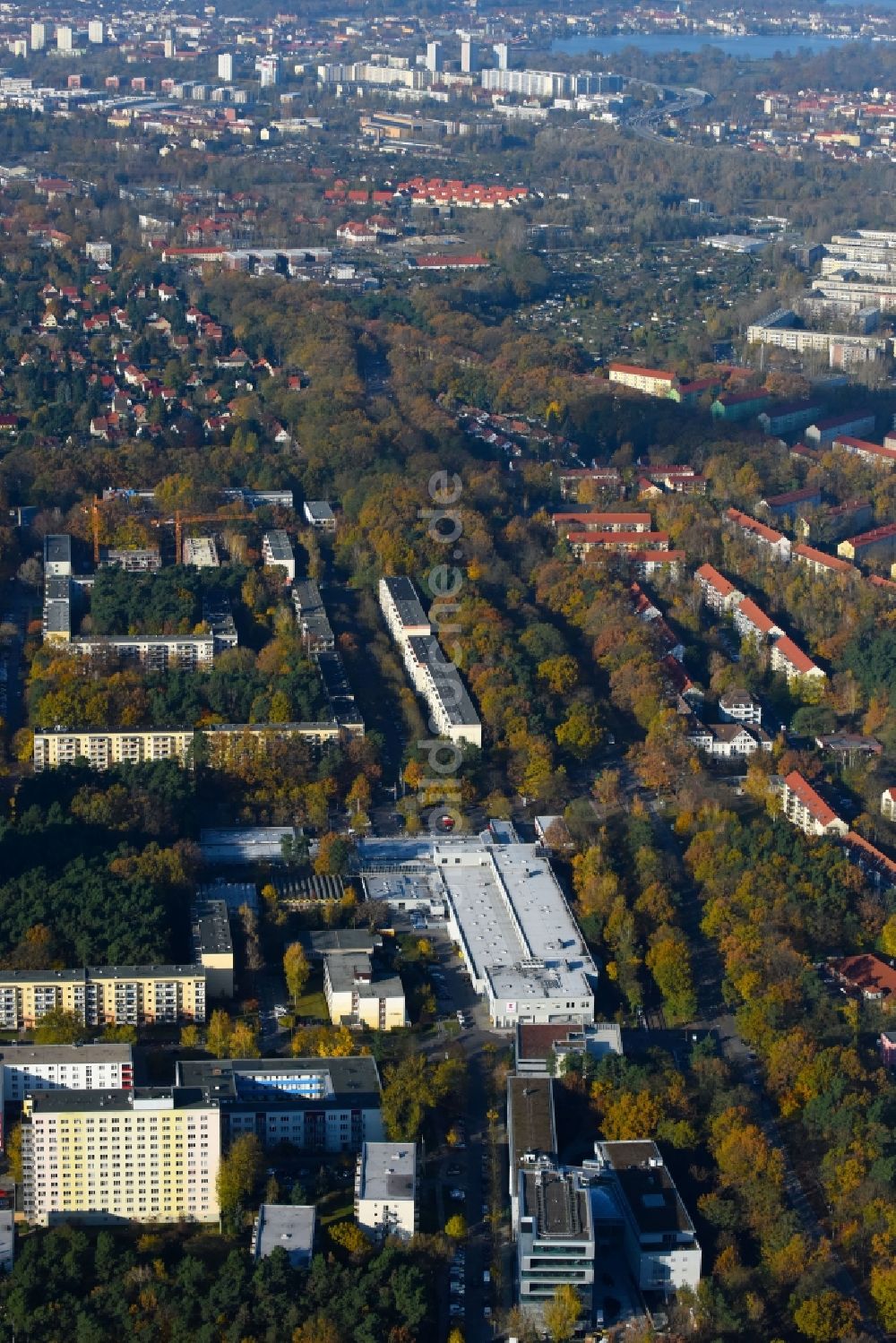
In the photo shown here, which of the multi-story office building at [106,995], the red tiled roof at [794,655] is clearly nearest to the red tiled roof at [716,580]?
the red tiled roof at [794,655]

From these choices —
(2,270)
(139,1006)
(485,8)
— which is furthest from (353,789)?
(485,8)

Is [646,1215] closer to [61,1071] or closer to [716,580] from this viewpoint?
[61,1071]

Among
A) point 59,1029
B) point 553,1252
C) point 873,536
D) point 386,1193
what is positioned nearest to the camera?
point 553,1252

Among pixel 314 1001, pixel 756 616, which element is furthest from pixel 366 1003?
pixel 756 616

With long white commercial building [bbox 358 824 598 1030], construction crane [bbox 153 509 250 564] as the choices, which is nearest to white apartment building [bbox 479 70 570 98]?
construction crane [bbox 153 509 250 564]

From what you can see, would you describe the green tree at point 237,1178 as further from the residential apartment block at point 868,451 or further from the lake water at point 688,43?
the lake water at point 688,43

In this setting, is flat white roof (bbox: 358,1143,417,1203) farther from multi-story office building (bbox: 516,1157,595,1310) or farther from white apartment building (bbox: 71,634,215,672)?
white apartment building (bbox: 71,634,215,672)

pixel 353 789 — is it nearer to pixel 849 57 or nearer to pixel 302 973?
pixel 302 973
